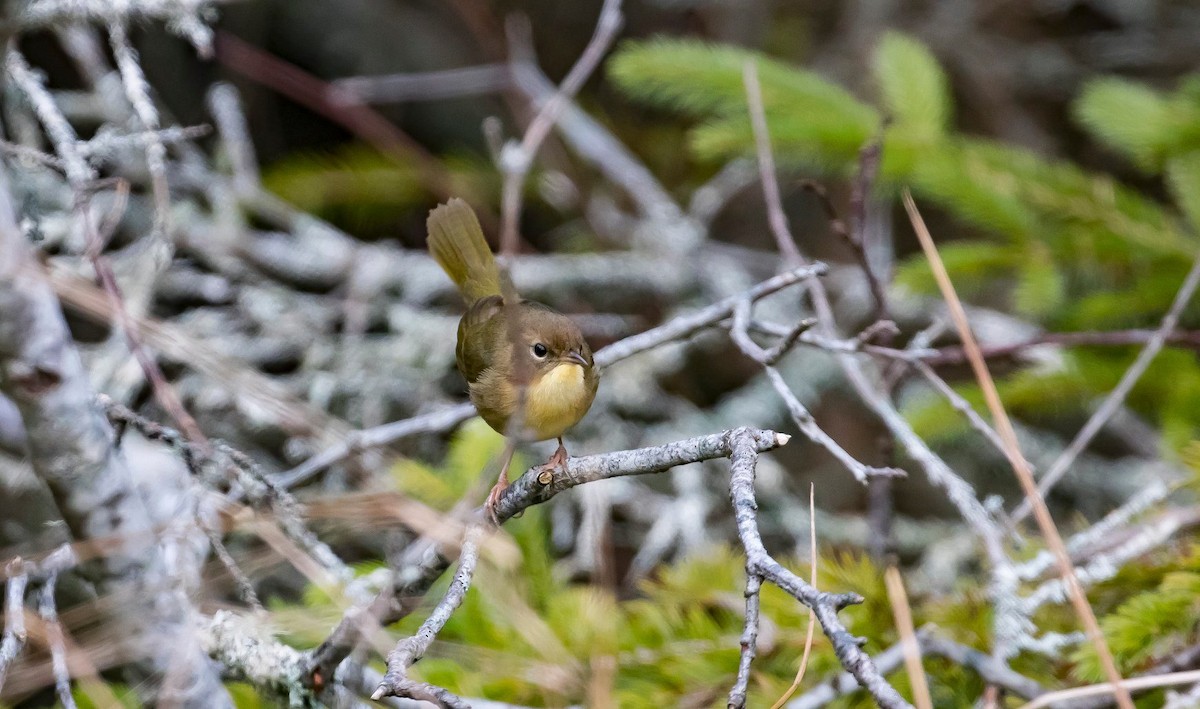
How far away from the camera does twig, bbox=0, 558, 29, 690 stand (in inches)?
50.5

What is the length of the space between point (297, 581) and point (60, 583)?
1255 mm

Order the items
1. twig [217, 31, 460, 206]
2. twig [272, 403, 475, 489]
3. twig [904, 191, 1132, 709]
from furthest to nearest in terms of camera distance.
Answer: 1. twig [217, 31, 460, 206]
2. twig [272, 403, 475, 489]
3. twig [904, 191, 1132, 709]

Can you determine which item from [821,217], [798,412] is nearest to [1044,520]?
[798,412]

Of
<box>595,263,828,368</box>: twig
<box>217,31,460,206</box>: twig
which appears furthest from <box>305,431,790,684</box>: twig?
<box>217,31,460,206</box>: twig

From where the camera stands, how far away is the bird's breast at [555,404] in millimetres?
1588

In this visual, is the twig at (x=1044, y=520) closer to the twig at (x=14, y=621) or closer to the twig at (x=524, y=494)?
the twig at (x=524, y=494)

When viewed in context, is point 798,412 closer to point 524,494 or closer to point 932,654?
point 524,494

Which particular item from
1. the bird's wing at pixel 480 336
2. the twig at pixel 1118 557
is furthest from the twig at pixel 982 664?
the bird's wing at pixel 480 336

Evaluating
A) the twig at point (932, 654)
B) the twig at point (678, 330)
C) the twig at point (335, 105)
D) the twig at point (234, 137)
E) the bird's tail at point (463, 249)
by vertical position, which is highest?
the twig at point (335, 105)

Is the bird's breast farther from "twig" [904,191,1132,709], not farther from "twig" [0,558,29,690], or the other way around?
"twig" [0,558,29,690]

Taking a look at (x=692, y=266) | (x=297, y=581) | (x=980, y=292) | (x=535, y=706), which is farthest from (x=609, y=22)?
(x=980, y=292)

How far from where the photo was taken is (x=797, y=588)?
37.1 inches

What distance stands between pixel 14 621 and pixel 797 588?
1.05m

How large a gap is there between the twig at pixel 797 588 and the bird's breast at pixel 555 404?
0.50 metres
